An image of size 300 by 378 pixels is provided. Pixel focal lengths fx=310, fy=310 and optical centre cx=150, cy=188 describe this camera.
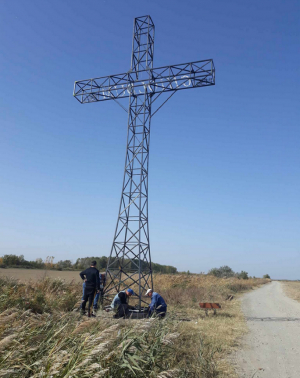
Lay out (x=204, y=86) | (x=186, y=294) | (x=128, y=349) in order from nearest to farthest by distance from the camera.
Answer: (x=128, y=349) → (x=204, y=86) → (x=186, y=294)

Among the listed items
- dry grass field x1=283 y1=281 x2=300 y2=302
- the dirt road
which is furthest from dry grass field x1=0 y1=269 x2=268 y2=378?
dry grass field x1=283 y1=281 x2=300 y2=302

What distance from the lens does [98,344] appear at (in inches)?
154

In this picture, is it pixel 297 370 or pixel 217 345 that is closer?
pixel 297 370

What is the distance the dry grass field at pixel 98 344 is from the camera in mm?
3248

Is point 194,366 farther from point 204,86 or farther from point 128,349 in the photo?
point 204,86

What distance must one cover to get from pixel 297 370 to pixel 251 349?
153cm

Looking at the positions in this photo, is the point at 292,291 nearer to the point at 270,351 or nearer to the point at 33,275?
the point at 33,275

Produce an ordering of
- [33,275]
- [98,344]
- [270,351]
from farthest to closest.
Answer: [33,275], [270,351], [98,344]

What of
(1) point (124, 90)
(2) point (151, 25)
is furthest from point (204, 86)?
(2) point (151, 25)

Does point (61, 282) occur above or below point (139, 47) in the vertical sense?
below

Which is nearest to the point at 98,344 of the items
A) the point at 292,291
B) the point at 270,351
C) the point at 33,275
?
the point at 270,351

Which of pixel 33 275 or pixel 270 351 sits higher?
pixel 33 275

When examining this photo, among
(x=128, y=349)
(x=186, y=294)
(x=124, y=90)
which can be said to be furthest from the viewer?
(x=186, y=294)

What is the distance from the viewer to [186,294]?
17.0m
